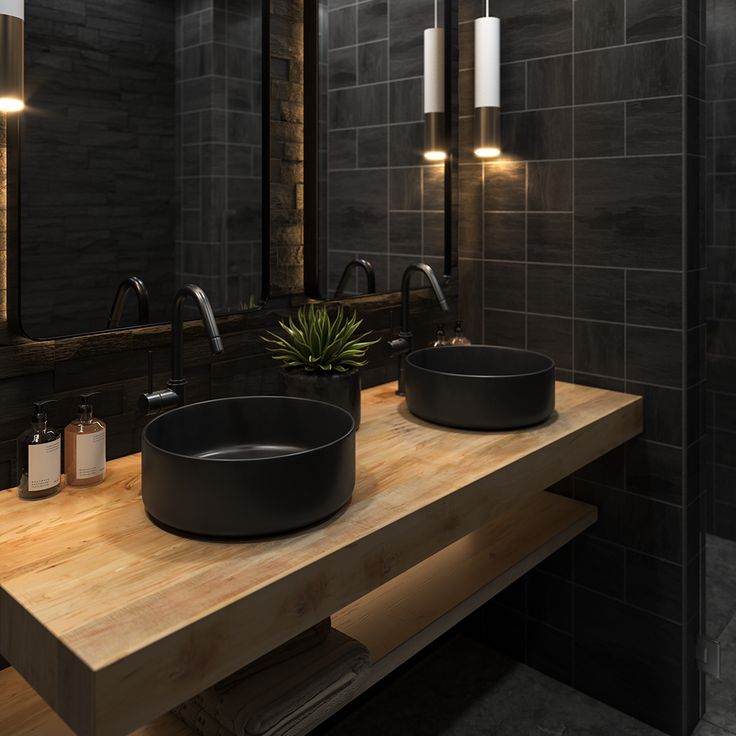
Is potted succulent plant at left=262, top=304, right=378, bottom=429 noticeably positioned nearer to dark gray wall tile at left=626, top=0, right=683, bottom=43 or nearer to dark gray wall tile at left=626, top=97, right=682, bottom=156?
dark gray wall tile at left=626, top=97, right=682, bottom=156

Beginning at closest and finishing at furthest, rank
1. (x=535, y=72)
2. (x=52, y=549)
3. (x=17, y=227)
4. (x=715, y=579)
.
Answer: (x=52, y=549) → (x=17, y=227) → (x=535, y=72) → (x=715, y=579)

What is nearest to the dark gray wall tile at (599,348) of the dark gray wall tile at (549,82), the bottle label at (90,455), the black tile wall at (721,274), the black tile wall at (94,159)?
the black tile wall at (721,274)

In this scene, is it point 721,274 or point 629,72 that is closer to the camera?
point 629,72

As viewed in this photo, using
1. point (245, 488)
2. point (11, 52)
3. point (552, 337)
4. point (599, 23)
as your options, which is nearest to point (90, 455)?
point (245, 488)

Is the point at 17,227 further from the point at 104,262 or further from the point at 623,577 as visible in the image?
the point at 623,577

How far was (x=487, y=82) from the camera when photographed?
2.22 meters

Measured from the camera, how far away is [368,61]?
2062 millimetres

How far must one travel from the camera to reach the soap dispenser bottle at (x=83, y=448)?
4.65ft

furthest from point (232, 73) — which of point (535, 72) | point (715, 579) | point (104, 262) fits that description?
point (715, 579)

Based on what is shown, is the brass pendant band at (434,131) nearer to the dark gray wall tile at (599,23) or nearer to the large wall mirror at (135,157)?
the dark gray wall tile at (599,23)

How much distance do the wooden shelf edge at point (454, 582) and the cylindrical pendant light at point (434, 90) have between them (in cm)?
115

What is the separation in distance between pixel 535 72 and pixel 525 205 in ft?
1.29

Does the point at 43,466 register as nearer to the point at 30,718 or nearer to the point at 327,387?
the point at 30,718

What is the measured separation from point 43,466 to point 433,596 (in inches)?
37.7
